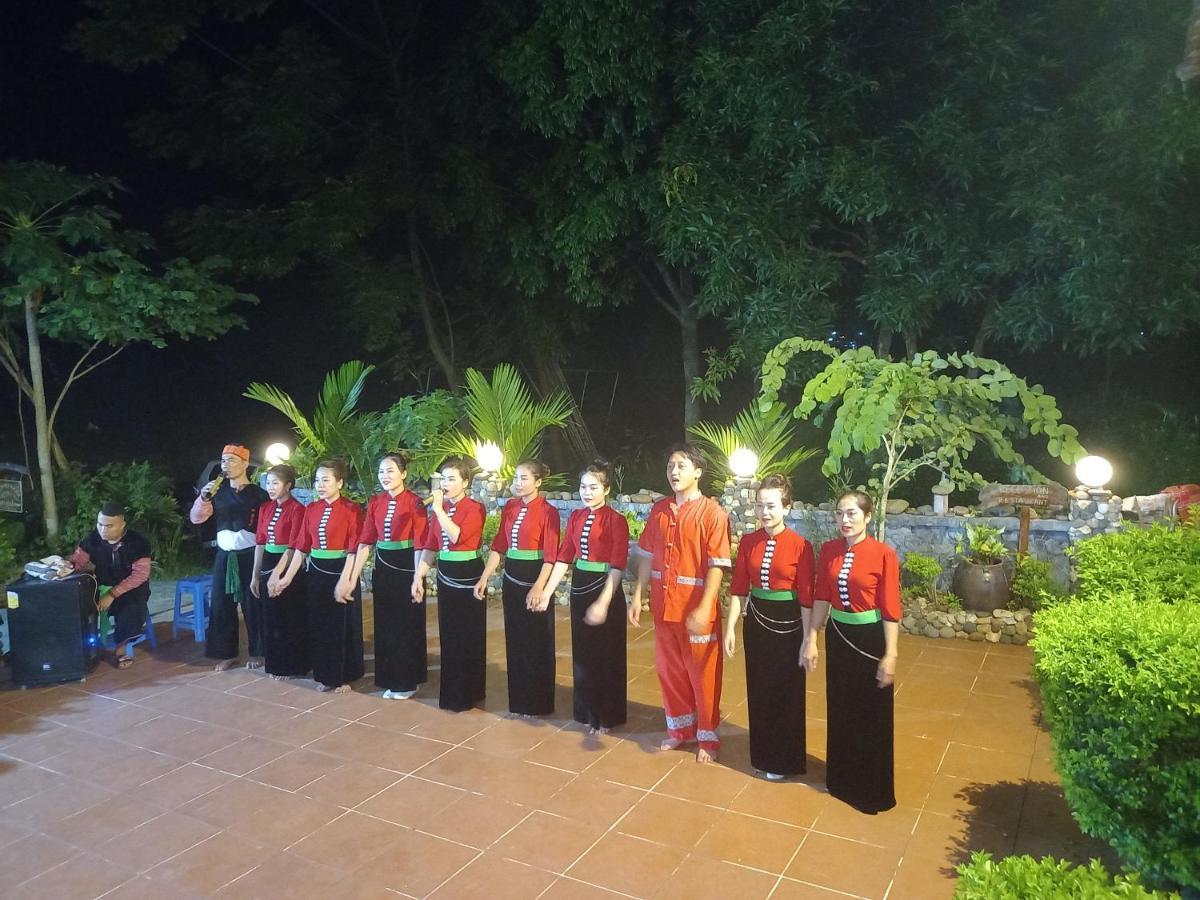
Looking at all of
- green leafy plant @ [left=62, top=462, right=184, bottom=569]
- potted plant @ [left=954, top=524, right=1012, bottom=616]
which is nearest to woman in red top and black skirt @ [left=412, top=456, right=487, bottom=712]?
potted plant @ [left=954, top=524, right=1012, bottom=616]

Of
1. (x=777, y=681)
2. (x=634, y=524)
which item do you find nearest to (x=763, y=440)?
(x=634, y=524)

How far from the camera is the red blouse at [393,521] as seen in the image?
5547 mm

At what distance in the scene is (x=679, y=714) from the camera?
4.71 metres

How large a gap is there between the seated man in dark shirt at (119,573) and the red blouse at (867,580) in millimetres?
5078

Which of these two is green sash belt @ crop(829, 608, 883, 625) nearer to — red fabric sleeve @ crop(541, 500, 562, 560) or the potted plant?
red fabric sleeve @ crop(541, 500, 562, 560)

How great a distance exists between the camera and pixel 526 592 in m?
5.23

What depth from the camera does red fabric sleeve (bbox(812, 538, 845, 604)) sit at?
4.05 meters

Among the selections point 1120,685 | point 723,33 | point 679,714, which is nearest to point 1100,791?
point 1120,685

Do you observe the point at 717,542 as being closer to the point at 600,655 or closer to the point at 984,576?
the point at 600,655

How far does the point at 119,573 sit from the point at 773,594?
487 centimetres

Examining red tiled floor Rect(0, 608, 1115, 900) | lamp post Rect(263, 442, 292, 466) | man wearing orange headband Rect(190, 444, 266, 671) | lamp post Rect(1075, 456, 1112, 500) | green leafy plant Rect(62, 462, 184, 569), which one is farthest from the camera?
green leafy plant Rect(62, 462, 184, 569)

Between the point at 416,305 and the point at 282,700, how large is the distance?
7.83 m

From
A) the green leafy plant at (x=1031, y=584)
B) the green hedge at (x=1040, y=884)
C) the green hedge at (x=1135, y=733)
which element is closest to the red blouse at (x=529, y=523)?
the green hedge at (x=1135, y=733)

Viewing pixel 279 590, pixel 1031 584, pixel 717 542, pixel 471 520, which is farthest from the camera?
pixel 1031 584
